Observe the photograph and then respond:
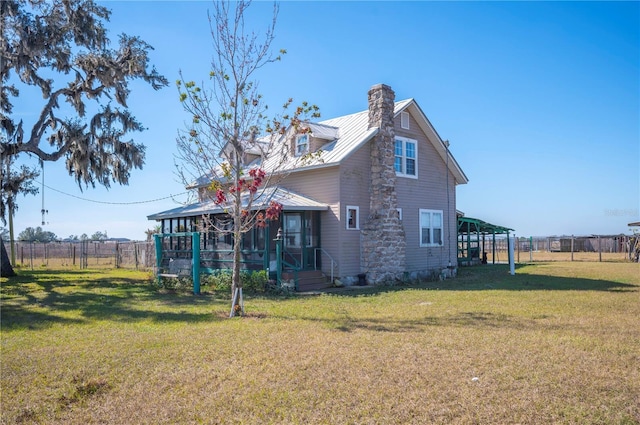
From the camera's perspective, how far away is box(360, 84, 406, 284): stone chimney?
55.7 feet

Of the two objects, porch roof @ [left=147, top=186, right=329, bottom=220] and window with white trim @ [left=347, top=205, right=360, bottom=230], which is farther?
window with white trim @ [left=347, top=205, right=360, bottom=230]

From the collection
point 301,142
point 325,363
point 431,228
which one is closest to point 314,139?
point 301,142

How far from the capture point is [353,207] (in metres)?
17.3

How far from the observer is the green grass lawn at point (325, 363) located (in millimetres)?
4957

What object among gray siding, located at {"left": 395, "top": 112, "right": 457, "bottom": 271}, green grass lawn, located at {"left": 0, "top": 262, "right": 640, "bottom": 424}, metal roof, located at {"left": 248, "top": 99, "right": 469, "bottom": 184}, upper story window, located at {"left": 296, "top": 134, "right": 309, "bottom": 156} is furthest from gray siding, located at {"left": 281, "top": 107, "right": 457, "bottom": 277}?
green grass lawn, located at {"left": 0, "top": 262, "right": 640, "bottom": 424}

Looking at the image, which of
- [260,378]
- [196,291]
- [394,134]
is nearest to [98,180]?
[196,291]

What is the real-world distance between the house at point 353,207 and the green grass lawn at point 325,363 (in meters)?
4.89

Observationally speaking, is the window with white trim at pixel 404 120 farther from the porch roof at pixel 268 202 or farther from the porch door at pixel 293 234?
the porch door at pixel 293 234

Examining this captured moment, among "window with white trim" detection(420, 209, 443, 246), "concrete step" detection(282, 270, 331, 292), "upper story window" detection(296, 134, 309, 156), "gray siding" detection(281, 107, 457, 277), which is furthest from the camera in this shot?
"window with white trim" detection(420, 209, 443, 246)

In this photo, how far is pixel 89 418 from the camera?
497 centimetres

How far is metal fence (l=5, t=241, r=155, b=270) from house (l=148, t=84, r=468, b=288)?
7.90 meters

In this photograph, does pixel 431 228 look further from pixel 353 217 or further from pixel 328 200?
pixel 328 200

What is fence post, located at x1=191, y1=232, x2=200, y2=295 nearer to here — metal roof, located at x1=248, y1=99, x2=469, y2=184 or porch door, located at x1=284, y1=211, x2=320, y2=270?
metal roof, located at x1=248, y1=99, x2=469, y2=184

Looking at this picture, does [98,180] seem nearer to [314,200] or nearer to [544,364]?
[314,200]
